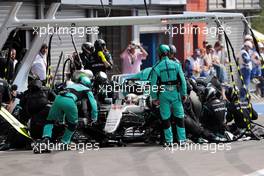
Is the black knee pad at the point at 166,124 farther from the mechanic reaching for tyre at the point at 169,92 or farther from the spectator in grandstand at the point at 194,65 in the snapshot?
the spectator in grandstand at the point at 194,65

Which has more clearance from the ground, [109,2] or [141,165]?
[109,2]

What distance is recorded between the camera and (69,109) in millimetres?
13227

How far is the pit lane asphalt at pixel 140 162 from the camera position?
436 inches

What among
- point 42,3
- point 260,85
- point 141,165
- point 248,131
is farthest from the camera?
point 260,85

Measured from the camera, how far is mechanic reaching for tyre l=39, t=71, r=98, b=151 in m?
13.2

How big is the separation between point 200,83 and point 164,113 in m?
1.79

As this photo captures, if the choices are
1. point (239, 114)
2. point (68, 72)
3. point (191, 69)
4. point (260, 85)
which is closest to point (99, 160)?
point (239, 114)

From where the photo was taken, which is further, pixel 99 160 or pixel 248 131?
pixel 248 131

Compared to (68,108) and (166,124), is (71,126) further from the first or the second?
(166,124)

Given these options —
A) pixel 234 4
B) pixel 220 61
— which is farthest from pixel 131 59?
pixel 234 4

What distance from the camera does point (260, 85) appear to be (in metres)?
25.5

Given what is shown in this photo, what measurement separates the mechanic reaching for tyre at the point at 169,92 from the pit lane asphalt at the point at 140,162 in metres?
0.41

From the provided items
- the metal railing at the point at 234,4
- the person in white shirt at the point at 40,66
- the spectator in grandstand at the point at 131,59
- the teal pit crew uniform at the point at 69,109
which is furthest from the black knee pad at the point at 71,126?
the metal railing at the point at 234,4

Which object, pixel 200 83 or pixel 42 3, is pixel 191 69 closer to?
pixel 42 3
